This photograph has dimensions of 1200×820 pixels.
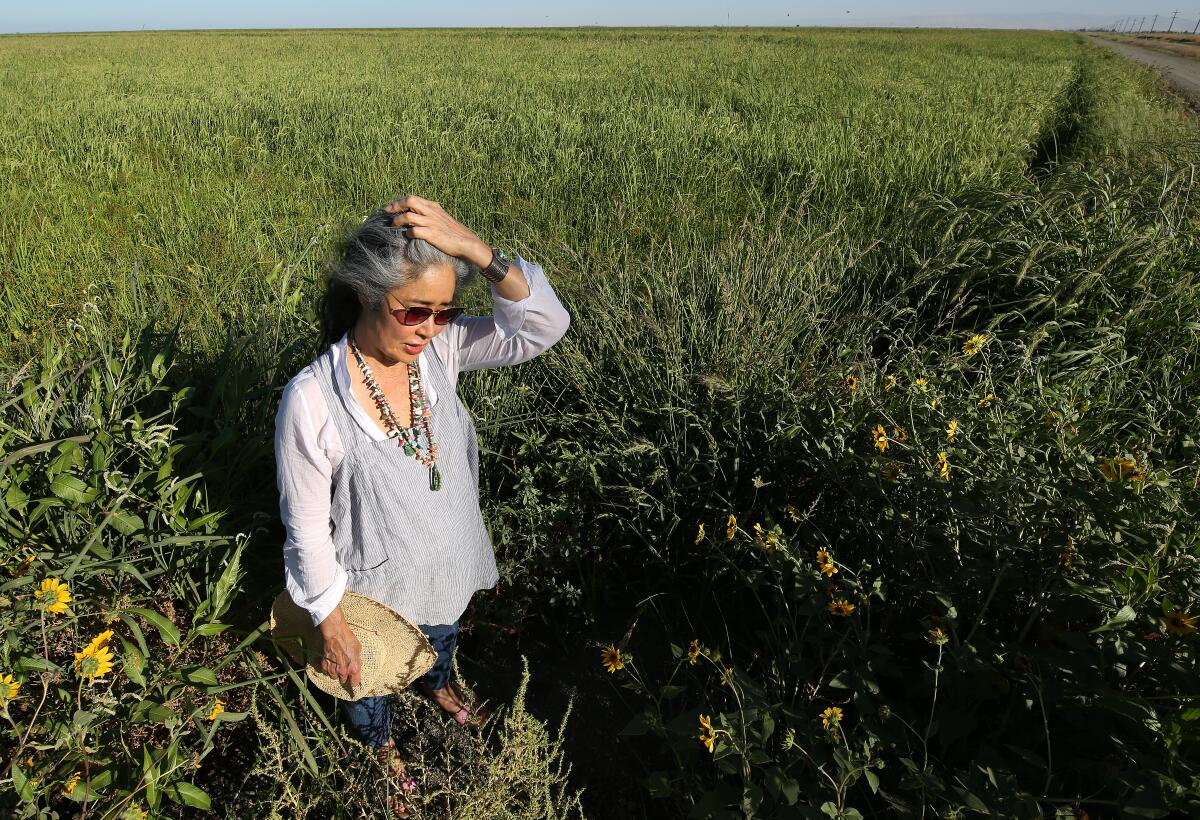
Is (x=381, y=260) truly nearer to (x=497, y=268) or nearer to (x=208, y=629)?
(x=497, y=268)

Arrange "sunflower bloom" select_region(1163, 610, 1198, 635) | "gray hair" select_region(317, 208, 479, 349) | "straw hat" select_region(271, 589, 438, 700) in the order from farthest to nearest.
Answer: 1. "straw hat" select_region(271, 589, 438, 700)
2. "gray hair" select_region(317, 208, 479, 349)
3. "sunflower bloom" select_region(1163, 610, 1198, 635)

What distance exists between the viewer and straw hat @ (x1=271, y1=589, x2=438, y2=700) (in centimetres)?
145

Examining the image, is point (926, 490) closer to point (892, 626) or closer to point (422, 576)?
point (892, 626)

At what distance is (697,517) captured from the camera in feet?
7.00

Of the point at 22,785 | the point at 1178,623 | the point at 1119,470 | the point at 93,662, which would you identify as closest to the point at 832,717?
the point at 1178,623

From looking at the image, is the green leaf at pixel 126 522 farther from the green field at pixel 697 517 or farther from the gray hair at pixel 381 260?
the gray hair at pixel 381 260

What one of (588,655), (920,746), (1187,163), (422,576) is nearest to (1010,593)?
(920,746)

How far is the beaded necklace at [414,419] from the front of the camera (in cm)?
134

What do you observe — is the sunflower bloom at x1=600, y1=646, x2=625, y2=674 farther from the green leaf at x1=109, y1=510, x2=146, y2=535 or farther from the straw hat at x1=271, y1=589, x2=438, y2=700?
the green leaf at x1=109, y1=510, x2=146, y2=535

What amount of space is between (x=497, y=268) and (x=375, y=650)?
846 mm

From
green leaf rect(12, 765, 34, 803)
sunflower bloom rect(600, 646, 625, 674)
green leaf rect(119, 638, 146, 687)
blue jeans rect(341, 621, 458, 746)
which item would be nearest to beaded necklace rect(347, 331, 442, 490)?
blue jeans rect(341, 621, 458, 746)

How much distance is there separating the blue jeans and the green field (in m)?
0.07

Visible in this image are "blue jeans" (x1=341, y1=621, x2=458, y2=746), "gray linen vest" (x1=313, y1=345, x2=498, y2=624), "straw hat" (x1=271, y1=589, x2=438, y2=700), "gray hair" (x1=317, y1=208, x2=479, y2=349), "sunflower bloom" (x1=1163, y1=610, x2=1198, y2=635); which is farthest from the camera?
"blue jeans" (x1=341, y1=621, x2=458, y2=746)

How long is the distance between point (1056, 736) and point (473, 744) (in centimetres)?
127
